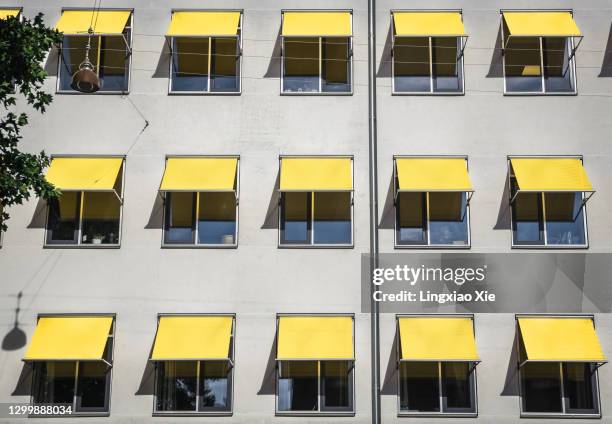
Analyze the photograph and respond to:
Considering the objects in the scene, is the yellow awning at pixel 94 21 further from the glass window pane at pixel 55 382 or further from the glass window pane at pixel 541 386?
the glass window pane at pixel 541 386

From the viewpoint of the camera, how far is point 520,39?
1747 cm

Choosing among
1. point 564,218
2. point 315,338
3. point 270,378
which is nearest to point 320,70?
point 315,338

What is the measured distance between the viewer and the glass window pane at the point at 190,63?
17.4 m

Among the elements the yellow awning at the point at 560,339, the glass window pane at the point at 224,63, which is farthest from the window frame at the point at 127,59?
the yellow awning at the point at 560,339

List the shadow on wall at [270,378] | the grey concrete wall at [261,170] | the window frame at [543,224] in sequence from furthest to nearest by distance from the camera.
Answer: the window frame at [543,224]
the grey concrete wall at [261,170]
the shadow on wall at [270,378]

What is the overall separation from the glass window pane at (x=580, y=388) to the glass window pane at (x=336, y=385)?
4.15 meters

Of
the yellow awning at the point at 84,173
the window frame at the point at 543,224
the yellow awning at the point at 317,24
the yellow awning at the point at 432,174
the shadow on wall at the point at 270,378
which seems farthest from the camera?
the yellow awning at the point at 317,24

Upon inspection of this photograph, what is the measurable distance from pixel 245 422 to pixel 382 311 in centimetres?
337

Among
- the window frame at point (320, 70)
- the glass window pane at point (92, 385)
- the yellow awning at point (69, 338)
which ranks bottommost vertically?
the glass window pane at point (92, 385)

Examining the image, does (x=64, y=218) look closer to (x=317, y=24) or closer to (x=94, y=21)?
(x=94, y=21)

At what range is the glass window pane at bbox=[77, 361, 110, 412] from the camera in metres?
15.7

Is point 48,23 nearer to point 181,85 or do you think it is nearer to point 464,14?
point 181,85

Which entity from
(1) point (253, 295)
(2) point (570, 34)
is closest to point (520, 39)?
(2) point (570, 34)

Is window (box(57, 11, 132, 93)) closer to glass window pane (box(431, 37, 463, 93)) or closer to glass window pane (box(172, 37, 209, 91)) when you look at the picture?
glass window pane (box(172, 37, 209, 91))
